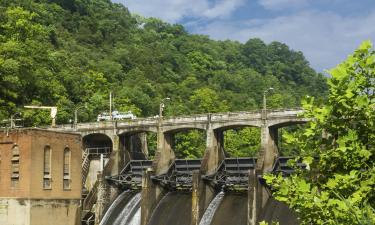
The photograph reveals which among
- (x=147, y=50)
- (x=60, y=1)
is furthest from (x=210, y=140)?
(x=60, y=1)

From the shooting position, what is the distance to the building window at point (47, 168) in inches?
1783

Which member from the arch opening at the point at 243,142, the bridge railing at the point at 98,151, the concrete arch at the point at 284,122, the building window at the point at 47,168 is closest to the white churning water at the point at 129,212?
the building window at the point at 47,168

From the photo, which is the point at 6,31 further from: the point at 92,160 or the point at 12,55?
the point at 92,160

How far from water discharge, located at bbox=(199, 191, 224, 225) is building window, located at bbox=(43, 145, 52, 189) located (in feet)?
40.6

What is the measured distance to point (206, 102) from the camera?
113500mm

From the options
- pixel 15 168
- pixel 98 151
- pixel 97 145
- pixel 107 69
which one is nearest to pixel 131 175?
pixel 98 151

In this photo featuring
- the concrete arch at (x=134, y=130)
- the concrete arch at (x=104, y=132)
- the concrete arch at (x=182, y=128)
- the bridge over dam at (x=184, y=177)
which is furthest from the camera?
the concrete arch at (x=104, y=132)

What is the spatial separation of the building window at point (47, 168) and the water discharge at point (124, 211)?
9.93 metres

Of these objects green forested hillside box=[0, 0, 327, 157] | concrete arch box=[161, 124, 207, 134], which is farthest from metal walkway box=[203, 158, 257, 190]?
green forested hillside box=[0, 0, 327, 157]

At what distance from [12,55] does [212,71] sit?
92688mm

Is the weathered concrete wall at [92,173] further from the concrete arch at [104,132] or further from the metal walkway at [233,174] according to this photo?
the metal walkway at [233,174]

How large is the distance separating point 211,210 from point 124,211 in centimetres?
920

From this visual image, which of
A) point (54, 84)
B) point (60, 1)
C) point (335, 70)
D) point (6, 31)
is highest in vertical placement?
point (60, 1)

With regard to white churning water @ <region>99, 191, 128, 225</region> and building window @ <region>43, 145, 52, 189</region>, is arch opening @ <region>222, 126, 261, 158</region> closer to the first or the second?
white churning water @ <region>99, 191, 128, 225</region>
